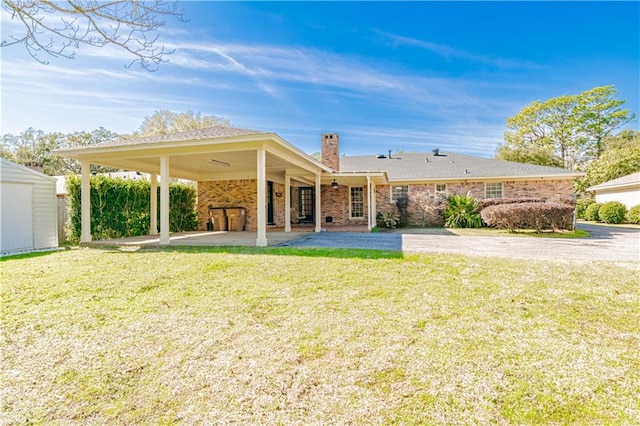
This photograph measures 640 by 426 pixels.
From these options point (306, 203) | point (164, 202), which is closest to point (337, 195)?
point (306, 203)

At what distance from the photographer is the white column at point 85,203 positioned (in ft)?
30.0

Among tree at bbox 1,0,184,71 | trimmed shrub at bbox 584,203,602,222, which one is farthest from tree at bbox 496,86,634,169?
tree at bbox 1,0,184,71

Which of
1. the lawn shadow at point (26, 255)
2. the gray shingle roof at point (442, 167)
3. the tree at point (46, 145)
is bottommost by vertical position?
the lawn shadow at point (26, 255)

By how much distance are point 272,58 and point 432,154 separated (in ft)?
44.0

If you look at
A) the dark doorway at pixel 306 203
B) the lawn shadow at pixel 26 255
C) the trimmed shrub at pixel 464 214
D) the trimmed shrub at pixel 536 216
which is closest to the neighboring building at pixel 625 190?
the trimmed shrub at pixel 536 216

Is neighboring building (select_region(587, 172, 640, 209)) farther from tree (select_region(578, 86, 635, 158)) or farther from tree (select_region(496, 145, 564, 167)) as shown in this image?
tree (select_region(578, 86, 635, 158))

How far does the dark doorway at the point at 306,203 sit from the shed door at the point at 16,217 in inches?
438

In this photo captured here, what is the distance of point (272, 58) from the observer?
11648mm

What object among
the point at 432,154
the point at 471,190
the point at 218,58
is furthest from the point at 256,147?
the point at 432,154

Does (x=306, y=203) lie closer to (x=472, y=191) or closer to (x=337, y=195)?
(x=337, y=195)

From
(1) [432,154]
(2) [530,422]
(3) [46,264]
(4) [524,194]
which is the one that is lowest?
(2) [530,422]

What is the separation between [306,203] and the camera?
1738cm

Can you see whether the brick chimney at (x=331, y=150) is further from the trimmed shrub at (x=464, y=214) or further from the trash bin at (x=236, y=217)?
the trimmed shrub at (x=464, y=214)

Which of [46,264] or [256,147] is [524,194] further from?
[46,264]
